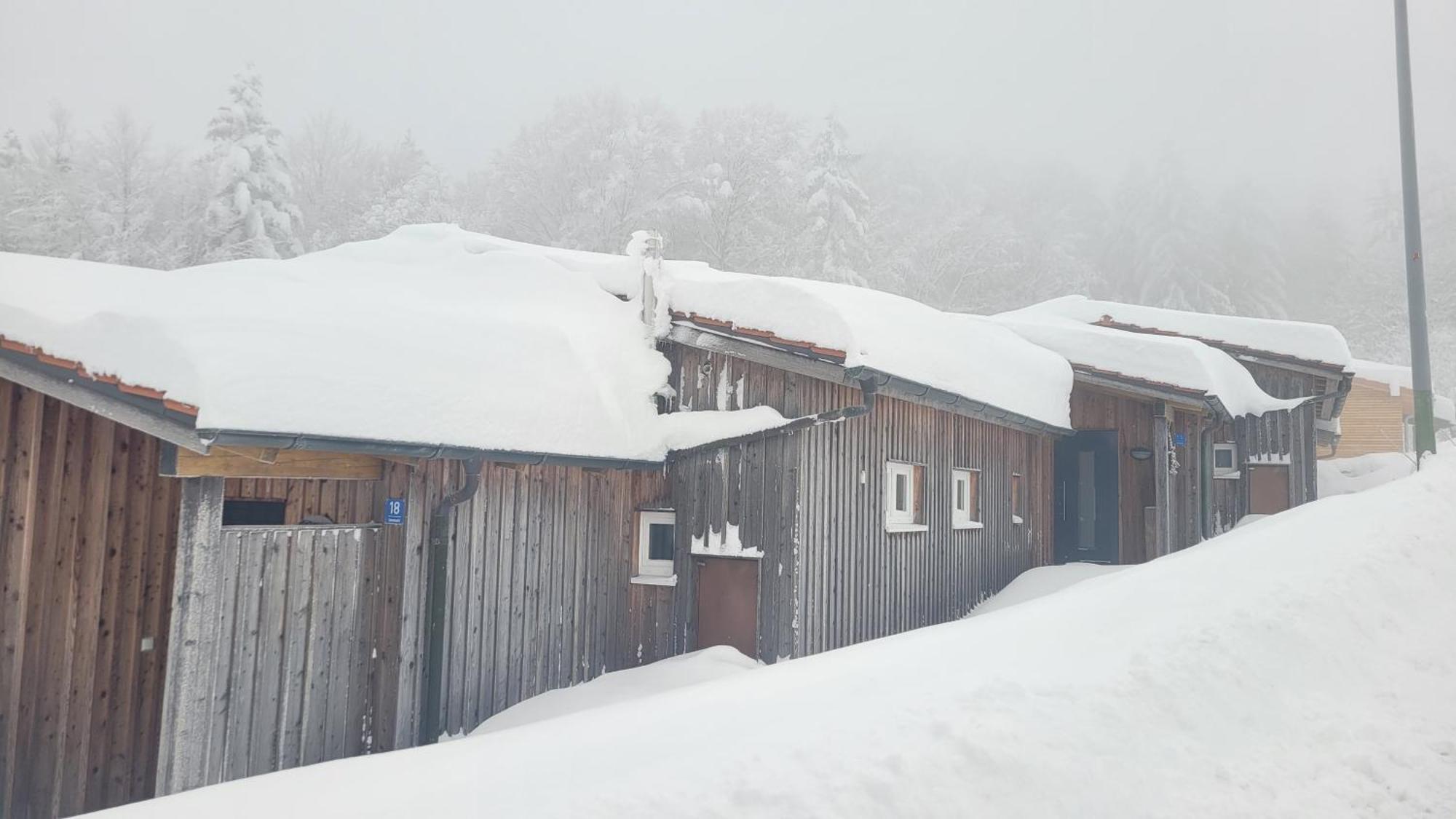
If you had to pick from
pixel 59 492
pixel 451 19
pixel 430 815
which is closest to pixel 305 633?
pixel 59 492

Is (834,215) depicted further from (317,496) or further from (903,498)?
(317,496)

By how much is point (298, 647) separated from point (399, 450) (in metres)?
1.57

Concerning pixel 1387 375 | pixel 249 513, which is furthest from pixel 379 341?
pixel 1387 375

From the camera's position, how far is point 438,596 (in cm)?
750

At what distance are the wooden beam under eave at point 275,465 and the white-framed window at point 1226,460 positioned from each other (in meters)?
13.4

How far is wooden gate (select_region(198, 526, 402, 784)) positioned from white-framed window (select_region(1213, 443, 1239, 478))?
13.3 metres

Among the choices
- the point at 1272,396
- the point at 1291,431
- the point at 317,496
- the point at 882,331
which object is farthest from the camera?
the point at 1272,396

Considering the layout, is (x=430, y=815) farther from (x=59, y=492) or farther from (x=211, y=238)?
(x=211, y=238)

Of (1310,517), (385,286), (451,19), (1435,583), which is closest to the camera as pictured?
(1435,583)

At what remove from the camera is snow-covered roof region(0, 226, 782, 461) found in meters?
5.85

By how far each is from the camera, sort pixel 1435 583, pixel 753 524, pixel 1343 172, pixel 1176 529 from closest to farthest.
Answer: pixel 1435 583 < pixel 753 524 < pixel 1176 529 < pixel 1343 172

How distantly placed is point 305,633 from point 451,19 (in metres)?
97.9

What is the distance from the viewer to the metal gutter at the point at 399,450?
5672 millimetres

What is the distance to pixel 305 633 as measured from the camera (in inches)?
261
